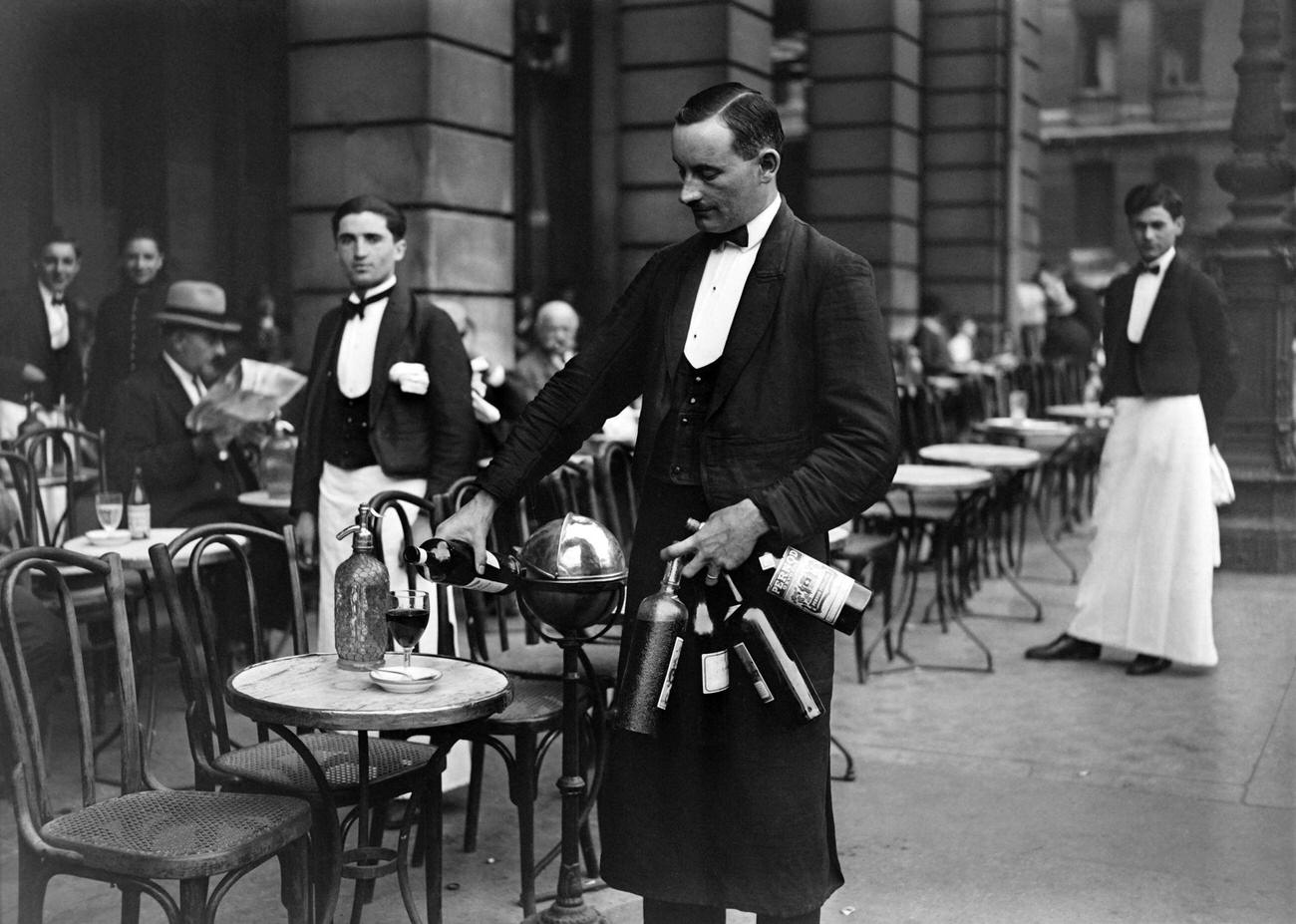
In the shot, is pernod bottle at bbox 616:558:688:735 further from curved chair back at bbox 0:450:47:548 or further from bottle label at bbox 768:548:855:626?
curved chair back at bbox 0:450:47:548

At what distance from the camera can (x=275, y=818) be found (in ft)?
10.9

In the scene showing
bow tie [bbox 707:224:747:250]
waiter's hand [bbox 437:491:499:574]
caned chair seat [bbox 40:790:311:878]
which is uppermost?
bow tie [bbox 707:224:747:250]

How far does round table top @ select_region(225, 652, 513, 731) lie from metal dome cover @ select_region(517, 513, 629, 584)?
0.29 metres

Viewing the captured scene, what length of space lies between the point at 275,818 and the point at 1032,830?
263 centimetres

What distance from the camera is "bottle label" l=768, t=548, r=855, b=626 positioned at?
3018mm

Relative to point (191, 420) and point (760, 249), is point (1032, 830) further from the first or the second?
point (191, 420)

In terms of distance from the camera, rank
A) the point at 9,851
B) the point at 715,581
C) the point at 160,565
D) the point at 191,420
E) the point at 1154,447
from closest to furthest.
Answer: the point at 715,581 < the point at 160,565 < the point at 9,851 < the point at 191,420 < the point at 1154,447

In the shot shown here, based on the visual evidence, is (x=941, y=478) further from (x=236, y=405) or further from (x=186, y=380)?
(x=186, y=380)

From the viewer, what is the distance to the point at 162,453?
637 cm

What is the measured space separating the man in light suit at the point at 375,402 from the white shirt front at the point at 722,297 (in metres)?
2.09

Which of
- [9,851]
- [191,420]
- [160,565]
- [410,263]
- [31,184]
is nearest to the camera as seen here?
[160,565]

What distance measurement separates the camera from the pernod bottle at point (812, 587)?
302cm

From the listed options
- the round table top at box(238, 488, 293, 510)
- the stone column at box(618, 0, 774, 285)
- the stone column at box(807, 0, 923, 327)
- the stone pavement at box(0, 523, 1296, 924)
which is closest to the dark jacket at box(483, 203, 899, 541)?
the stone pavement at box(0, 523, 1296, 924)

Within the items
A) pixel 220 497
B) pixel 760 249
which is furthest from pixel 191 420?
pixel 760 249
